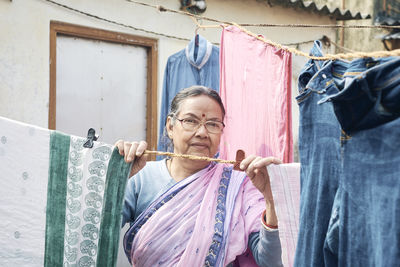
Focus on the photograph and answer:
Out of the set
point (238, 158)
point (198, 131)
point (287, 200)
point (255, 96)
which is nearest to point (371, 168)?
point (287, 200)

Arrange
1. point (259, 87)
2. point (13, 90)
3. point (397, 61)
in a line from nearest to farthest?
point (397, 61) → point (259, 87) → point (13, 90)

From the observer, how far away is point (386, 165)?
4.08 ft

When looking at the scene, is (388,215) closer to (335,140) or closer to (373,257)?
(373,257)

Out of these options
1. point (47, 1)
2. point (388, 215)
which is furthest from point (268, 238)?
point (47, 1)

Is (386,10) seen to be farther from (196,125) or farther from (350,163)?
(350,163)

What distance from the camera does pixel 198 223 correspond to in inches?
83.5

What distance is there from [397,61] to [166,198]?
135 cm

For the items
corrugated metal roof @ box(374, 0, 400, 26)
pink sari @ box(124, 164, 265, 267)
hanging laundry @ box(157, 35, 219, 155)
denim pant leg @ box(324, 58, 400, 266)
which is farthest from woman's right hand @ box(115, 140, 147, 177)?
corrugated metal roof @ box(374, 0, 400, 26)

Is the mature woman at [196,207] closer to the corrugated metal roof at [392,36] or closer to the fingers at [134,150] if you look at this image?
the fingers at [134,150]

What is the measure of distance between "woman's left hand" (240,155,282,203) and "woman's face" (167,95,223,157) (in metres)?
0.47

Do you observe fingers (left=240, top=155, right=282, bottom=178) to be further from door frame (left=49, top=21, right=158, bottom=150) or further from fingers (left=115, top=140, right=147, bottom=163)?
door frame (left=49, top=21, right=158, bottom=150)

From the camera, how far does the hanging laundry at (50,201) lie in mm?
2049

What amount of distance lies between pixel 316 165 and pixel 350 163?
167 mm

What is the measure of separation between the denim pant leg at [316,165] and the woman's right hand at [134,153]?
0.78m
